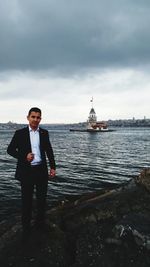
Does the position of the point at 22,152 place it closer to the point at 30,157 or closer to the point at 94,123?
the point at 30,157

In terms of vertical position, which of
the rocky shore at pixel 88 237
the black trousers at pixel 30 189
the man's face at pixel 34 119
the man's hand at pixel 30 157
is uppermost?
the man's face at pixel 34 119

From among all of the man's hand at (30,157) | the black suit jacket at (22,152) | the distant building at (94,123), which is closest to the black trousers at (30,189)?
the black suit jacket at (22,152)

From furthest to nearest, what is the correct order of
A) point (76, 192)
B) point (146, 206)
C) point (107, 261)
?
point (76, 192) → point (146, 206) → point (107, 261)

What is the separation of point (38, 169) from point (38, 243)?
1600 mm

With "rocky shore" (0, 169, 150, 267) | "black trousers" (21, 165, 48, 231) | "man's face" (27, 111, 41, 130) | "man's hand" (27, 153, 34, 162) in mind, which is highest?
"man's face" (27, 111, 41, 130)

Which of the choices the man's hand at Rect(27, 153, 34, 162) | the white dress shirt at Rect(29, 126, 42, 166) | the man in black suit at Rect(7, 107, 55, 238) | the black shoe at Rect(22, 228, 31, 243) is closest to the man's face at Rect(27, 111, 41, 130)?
the man in black suit at Rect(7, 107, 55, 238)

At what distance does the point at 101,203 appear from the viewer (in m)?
7.67

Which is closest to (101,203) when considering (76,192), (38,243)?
(38,243)

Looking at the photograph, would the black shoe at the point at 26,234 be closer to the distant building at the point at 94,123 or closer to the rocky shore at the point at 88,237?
the rocky shore at the point at 88,237

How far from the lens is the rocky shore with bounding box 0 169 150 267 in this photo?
222 inches

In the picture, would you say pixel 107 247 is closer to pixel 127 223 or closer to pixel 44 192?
pixel 127 223

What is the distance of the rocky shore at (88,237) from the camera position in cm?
564

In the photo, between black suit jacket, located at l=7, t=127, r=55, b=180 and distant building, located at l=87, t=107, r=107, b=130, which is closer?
black suit jacket, located at l=7, t=127, r=55, b=180

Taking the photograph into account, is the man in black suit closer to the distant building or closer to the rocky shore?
the rocky shore
